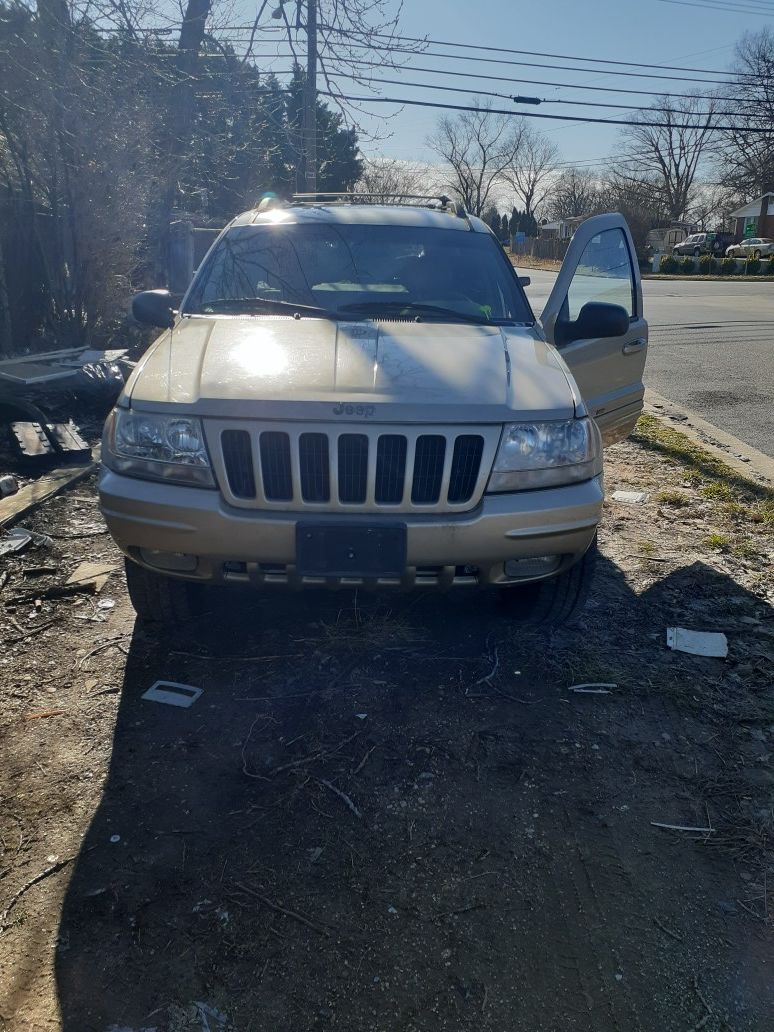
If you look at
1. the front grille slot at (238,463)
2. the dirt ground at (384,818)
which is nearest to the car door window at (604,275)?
the dirt ground at (384,818)

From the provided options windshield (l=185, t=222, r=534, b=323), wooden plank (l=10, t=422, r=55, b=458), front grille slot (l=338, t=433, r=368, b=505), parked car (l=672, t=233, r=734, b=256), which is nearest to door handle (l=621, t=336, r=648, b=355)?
windshield (l=185, t=222, r=534, b=323)

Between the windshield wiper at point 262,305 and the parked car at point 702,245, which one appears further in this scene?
the parked car at point 702,245

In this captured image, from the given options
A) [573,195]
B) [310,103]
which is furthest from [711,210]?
[310,103]

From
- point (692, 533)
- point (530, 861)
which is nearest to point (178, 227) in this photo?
point (692, 533)

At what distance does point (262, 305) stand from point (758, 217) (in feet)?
207

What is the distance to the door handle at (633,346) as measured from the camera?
480 centimetres

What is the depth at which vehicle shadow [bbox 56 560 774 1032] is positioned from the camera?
1822 mm

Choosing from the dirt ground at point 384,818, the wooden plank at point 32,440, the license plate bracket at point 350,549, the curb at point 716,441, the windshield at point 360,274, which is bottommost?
the curb at point 716,441

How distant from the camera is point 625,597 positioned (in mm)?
3936

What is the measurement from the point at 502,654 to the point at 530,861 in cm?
120

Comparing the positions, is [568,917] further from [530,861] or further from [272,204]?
[272,204]

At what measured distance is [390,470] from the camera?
282 cm

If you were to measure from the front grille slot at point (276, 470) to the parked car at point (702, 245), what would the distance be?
5391cm

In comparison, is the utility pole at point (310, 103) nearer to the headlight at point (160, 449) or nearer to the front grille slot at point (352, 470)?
the headlight at point (160, 449)
